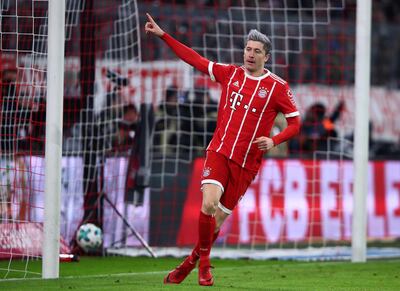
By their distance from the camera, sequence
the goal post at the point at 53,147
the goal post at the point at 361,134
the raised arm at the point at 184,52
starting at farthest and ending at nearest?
1. the goal post at the point at 361,134
2. the goal post at the point at 53,147
3. the raised arm at the point at 184,52

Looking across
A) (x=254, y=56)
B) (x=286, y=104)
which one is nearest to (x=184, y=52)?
(x=254, y=56)

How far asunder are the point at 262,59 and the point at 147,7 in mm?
8022

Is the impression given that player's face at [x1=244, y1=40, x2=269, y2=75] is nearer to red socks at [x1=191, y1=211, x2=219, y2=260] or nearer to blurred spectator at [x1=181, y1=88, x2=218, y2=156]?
red socks at [x1=191, y1=211, x2=219, y2=260]

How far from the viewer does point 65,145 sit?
12953mm

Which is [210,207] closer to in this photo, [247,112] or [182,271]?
[182,271]

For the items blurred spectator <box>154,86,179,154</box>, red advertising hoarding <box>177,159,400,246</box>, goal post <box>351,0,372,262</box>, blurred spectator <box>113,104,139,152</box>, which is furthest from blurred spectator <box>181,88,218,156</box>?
goal post <box>351,0,372,262</box>

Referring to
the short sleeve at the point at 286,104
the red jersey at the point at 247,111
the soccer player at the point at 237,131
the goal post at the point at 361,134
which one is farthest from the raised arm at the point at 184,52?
the goal post at the point at 361,134

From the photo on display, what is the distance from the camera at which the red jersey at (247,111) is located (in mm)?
8922

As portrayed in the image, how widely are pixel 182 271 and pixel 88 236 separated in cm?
370

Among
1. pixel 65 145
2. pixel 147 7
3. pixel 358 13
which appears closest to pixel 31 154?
pixel 65 145

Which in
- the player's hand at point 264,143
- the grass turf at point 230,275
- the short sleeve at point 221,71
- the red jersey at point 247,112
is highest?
the short sleeve at point 221,71

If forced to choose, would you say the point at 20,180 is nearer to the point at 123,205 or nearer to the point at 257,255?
the point at 123,205

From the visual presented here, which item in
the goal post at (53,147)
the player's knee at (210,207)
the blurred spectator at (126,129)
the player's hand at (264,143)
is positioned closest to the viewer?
the player's hand at (264,143)

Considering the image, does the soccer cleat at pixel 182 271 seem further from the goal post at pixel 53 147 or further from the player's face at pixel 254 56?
the player's face at pixel 254 56
